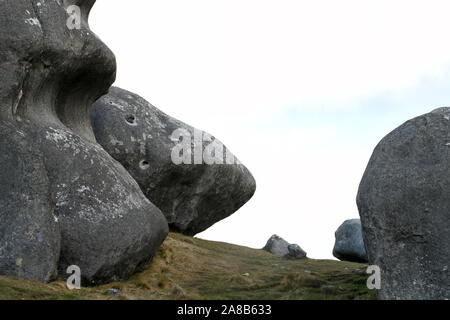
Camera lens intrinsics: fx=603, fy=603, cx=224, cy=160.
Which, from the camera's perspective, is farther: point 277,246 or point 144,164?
point 277,246

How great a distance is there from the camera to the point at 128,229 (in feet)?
45.3

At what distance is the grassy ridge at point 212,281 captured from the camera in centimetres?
1145

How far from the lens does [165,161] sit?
65.9 ft

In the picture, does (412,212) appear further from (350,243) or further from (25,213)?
(350,243)

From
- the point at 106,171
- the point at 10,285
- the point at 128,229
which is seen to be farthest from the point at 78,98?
the point at 10,285

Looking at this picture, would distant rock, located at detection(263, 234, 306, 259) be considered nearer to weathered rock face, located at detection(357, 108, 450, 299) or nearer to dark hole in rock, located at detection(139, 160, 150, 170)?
dark hole in rock, located at detection(139, 160, 150, 170)

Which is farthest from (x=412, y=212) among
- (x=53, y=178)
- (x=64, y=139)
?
(x=64, y=139)

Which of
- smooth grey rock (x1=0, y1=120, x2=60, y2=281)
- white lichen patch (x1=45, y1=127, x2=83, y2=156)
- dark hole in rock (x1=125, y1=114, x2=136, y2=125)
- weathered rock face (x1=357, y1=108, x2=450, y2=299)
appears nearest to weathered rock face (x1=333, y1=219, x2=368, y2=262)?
dark hole in rock (x1=125, y1=114, x2=136, y2=125)

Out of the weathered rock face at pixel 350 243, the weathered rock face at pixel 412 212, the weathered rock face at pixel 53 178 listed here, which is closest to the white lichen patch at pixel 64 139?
the weathered rock face at pixel 53 178

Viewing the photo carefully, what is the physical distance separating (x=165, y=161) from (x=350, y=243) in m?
8.48

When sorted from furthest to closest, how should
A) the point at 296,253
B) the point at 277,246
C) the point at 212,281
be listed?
the point at 277,246
the point at 296,253
the point at 212,281

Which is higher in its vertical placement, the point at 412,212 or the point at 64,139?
the point at 64,139

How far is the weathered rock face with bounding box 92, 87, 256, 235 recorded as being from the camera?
19.8 m

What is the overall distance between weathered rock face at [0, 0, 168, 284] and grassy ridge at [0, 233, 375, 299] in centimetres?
63
